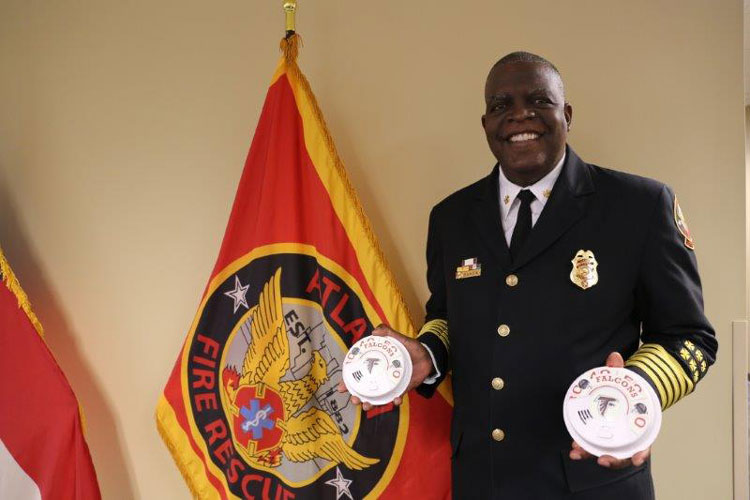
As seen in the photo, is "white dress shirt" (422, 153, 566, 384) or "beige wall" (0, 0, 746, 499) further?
"beige wall" (0, 0, 746, 499)

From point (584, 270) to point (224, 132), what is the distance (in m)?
1.24

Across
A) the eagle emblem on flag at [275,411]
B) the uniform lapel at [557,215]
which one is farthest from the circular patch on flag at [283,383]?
the uniform lapel at [557,215]

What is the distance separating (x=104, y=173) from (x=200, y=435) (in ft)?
3.02

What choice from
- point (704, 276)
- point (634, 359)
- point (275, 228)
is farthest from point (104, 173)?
point (704, 276)

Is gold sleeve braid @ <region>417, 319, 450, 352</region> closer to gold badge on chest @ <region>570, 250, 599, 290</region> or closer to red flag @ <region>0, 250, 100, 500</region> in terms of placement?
gold badge on chest @ <region>570, 250, 599, 290</region>

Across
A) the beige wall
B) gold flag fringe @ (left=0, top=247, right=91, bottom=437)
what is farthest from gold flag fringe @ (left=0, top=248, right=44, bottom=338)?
the beige wall

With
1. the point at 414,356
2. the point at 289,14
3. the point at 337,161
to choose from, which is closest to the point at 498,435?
the point at 414,356

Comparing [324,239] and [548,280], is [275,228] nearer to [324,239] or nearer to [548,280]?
[324,239]

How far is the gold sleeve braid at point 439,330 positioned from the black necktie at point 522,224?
28 centimetres

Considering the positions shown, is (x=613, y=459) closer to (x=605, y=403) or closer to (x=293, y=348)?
(x=605, y=403)

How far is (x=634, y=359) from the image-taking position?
107 centimetres

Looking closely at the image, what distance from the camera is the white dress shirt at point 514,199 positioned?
4.15 feet

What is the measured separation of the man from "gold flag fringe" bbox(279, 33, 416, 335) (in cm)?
39

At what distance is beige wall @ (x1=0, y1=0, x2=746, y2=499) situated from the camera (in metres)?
1.65
